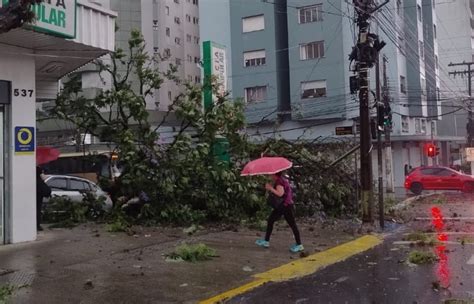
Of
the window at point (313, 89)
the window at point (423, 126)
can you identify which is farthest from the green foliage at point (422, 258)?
the window at point (423, 126)

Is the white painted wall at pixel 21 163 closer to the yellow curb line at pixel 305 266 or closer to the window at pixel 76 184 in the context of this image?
the yellow curb line at pixel 305 266

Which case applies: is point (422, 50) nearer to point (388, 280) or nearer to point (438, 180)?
point (438, 180)

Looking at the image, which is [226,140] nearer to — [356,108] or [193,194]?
[193,194]

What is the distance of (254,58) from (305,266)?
36.5 m

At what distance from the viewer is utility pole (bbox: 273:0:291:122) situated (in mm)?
43812

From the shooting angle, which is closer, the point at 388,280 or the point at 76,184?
the point at 388,280

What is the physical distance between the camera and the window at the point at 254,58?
145 feet

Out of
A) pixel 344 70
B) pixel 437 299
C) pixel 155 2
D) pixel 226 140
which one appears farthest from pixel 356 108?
pixel 155 2

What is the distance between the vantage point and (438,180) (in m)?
31.0

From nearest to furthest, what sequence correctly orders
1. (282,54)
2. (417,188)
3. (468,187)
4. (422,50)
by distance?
(468,187) → (417,188) → (282,54) → (422,50)

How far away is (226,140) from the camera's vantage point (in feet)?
50.1

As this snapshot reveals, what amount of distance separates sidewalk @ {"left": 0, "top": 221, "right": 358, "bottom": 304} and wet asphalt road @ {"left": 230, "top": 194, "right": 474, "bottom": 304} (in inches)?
33.9

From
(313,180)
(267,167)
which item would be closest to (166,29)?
(313,180)

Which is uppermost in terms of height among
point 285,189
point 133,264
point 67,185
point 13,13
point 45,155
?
point 13,13
